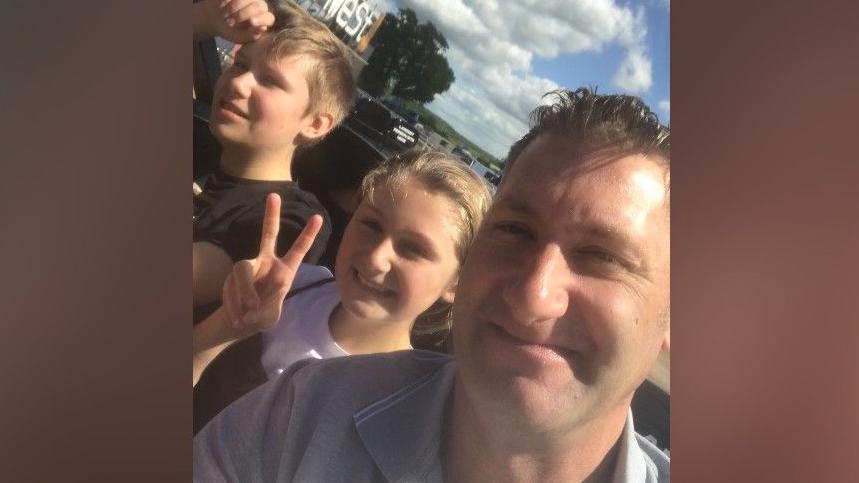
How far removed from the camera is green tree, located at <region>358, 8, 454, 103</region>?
199cm

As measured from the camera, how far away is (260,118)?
212cm

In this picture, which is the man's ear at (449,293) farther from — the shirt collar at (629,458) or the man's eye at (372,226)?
the shirt collar at (629,458)

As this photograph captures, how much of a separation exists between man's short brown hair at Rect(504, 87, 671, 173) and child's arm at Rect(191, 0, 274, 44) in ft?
2.61

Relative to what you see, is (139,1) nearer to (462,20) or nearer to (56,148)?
(56,148)

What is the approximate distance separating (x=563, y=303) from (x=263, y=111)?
3.10 ft

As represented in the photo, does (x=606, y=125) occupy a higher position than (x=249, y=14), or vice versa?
(x=606, y=125)

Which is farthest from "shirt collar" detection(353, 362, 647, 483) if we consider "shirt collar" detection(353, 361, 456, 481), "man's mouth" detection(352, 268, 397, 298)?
"man's mouth" detection(352, 268, 397, 298)

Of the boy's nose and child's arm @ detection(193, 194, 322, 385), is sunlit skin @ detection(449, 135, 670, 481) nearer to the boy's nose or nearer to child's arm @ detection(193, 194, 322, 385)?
child's arm @ detection(193, 194, 322, 385)

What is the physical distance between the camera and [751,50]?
1906mm

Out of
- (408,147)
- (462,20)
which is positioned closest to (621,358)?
(408,147)

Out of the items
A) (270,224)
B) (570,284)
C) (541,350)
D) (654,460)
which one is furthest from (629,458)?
(270,224)

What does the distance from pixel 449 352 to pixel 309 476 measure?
1.58ft

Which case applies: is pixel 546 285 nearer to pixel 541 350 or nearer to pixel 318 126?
pixel 541 350

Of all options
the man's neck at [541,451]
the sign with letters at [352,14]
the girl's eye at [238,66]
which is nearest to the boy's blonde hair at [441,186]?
the man's neck at [541,451]
